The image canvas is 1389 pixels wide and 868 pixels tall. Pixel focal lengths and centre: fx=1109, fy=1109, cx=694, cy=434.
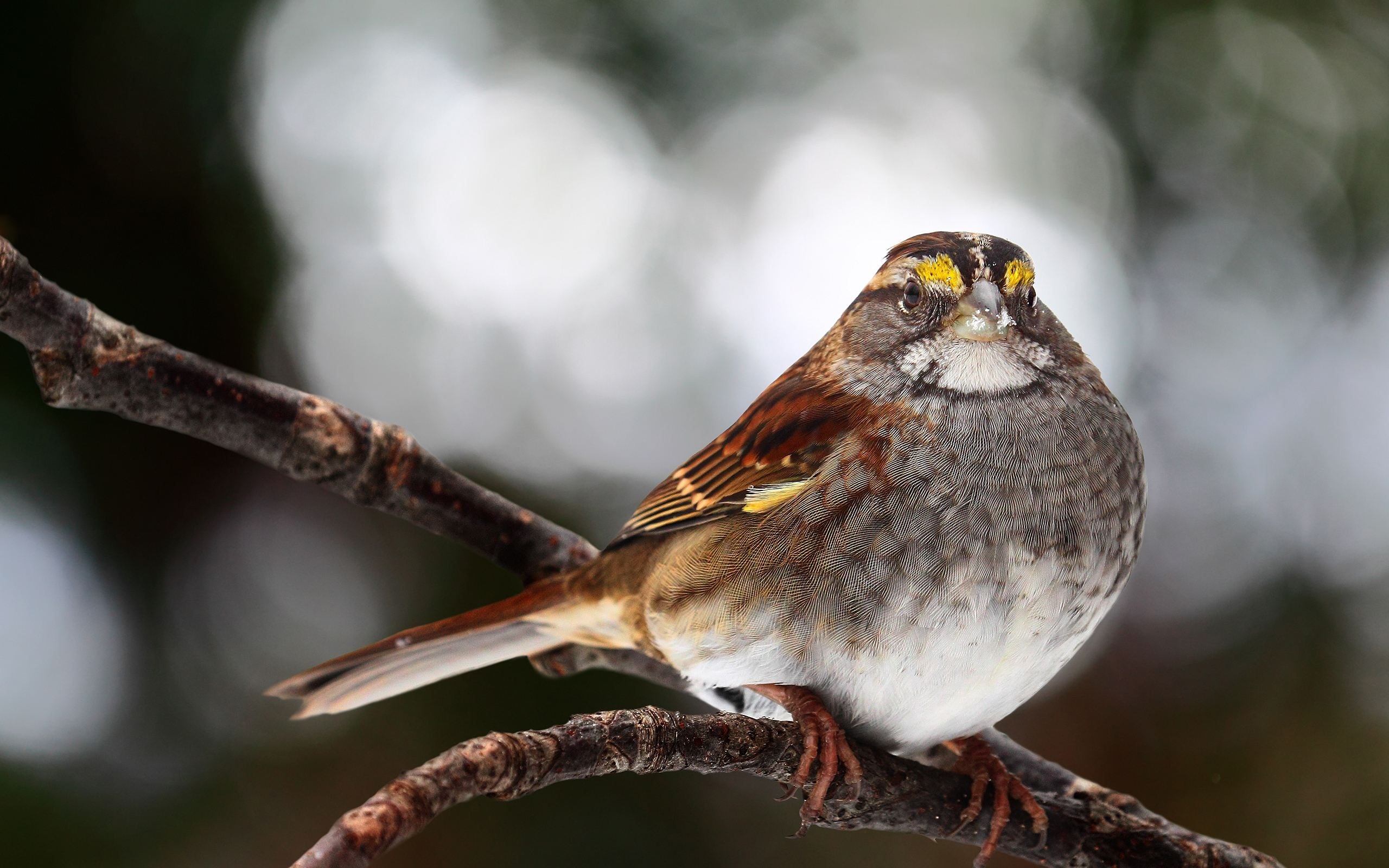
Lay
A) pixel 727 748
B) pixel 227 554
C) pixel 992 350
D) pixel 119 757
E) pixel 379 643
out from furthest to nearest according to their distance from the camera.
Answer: pixel 227 554
pixel 119 757
pixel 379 643
pixel 992 350
pixel 727 748

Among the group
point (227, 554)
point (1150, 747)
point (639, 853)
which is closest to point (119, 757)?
point (227, 554)

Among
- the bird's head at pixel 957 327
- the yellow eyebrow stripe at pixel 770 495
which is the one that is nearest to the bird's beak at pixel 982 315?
the bird's head at pixel 957 327

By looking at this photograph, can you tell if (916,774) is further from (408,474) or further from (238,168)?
(238,168)

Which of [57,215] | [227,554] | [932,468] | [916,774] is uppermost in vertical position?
[57,215]

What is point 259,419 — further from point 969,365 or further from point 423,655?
point 969,365

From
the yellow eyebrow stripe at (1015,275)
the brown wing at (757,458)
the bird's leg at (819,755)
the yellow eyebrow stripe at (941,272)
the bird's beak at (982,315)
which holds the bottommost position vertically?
the bird's leg at (819,755)

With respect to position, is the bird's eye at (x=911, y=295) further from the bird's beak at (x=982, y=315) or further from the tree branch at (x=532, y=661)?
the tree branch at (x=532, y=661)

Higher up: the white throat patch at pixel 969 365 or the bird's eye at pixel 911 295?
the bird's eye at pixel 911 295
